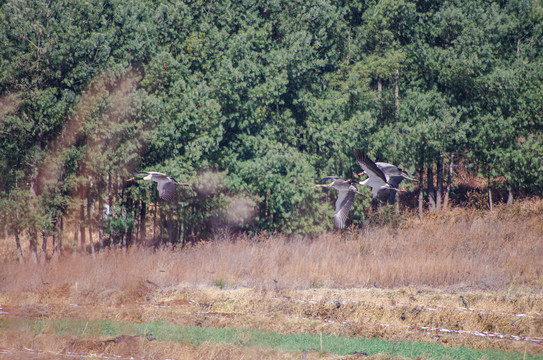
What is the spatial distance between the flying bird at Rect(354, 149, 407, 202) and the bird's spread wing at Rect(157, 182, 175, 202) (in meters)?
4.84

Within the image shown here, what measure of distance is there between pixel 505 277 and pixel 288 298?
616 centimetres

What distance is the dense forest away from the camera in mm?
19922

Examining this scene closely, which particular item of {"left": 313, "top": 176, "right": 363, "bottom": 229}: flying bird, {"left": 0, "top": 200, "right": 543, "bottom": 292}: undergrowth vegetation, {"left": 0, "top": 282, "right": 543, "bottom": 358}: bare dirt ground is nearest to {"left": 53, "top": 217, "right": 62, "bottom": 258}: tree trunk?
{"left": 0, "top": 200, "right": 543, "bottom": 292}: undergrowth vegetation

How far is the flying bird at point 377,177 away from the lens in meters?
13.0

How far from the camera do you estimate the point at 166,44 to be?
2298cm

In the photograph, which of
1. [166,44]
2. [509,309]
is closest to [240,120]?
[166,44]

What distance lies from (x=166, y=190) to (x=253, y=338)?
4.61 metres

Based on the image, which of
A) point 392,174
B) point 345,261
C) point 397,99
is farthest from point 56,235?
point 397,99

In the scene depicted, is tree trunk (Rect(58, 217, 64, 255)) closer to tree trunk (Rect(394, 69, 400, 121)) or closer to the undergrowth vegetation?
the undergrowth vegetation

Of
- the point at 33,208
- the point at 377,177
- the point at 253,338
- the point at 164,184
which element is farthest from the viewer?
the point at 33,208

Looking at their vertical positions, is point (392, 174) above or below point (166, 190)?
above

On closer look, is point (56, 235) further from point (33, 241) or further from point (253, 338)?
point (253, 338)

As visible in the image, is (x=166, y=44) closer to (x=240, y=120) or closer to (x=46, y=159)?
(x=240, y=120)

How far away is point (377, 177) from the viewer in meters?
13.9
